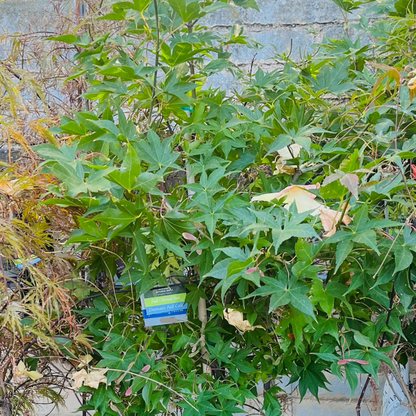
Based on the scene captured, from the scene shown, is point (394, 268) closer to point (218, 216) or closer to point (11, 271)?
point (218, 216)

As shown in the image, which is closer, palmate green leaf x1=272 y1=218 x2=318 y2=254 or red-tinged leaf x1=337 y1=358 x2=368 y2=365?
palmate green leaf x1=272 y1=218 x2=318 y2=254

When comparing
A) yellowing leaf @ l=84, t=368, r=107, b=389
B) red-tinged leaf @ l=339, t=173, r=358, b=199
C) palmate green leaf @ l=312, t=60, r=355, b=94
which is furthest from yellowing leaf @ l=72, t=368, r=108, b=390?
palmate green leaf @ l=312, t=60, r=355, b=94

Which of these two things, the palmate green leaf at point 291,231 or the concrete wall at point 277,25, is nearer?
the palmate green leaf at point 291,231

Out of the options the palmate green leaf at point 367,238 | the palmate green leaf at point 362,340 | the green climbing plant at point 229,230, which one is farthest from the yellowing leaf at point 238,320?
the palmate green leaf at point 367,238

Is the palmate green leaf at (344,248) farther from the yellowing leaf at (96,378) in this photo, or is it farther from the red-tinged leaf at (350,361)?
the yellowing leaf at (96,378)

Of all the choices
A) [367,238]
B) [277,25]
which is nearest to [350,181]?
[367,238]

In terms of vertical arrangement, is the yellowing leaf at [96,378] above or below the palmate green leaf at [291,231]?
below

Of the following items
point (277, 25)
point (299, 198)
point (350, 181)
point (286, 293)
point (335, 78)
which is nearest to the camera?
point (350, 181)

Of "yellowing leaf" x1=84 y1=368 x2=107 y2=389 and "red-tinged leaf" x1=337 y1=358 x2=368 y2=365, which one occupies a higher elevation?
Answer: "red-tinged leaf" x1=337 y1=358 x2=368 y2=365

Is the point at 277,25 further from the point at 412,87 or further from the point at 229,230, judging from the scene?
the point at 229,230

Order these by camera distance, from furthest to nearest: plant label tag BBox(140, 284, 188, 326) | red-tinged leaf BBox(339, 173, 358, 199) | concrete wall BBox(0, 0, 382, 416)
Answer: concrete wall BBox(0, 0, 382, 416) < plant label tag BBox(140, 284, 188, 326) < red-tinged leaf BBox(339, 173, 358, 199)

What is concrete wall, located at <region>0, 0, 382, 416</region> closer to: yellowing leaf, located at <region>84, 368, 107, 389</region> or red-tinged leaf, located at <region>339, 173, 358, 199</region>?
yellowing leaf, located at <region>84, 368, 107, 389</region>

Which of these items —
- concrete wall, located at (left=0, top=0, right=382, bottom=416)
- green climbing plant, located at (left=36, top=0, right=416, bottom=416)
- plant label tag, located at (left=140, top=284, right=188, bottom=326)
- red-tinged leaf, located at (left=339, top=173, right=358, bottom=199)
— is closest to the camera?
red-tinged leaf, located at (left=339, top=173, right=358, bottom=199)

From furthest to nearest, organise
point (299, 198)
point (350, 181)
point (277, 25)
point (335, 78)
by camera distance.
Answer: point (277, 25)
point (335, 78)
point (299, 198)
point (350, 181)
